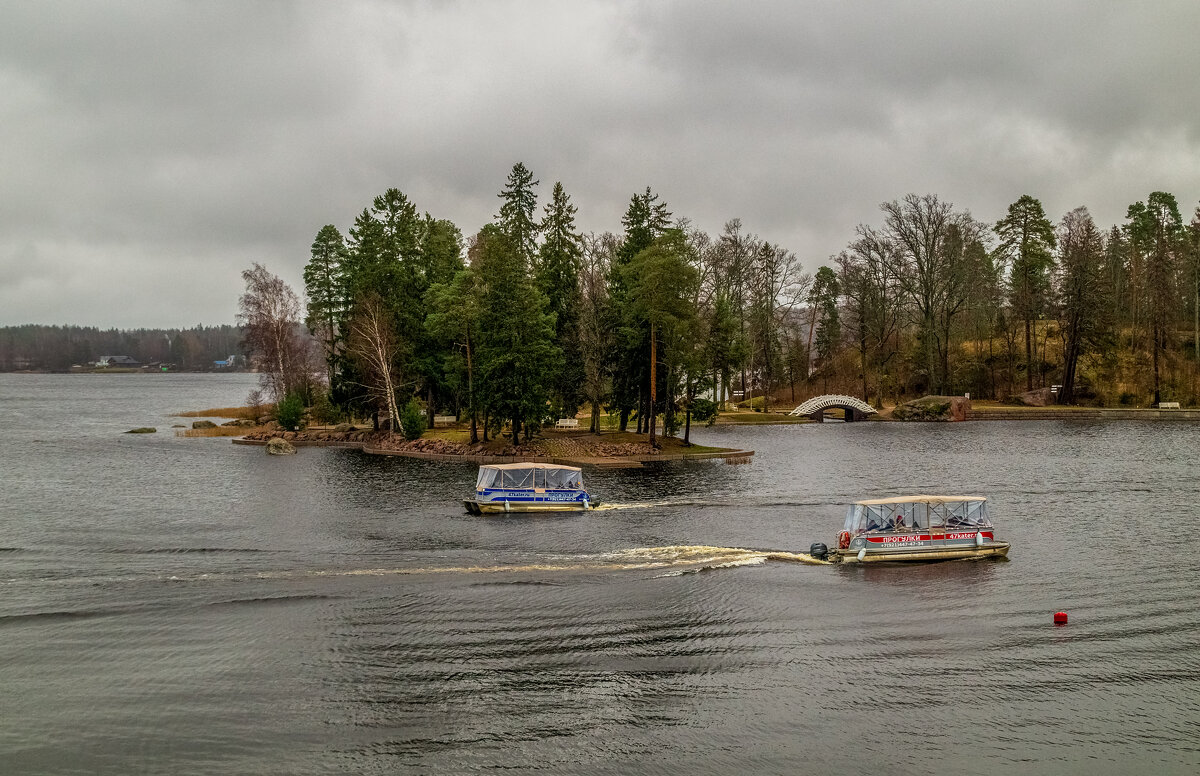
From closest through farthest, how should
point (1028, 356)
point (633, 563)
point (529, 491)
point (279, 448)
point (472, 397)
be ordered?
point (633, 563)
point (529, 491)
point (472, 397)
point (279, 448)
point (1028, 356)

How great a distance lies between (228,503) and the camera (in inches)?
2167

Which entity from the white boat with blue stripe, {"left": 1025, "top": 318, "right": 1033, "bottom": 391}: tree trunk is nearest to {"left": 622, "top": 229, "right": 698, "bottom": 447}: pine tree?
the white boat with blue stripe

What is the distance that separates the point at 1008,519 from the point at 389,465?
48.6 meters

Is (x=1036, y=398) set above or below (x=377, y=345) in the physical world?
below

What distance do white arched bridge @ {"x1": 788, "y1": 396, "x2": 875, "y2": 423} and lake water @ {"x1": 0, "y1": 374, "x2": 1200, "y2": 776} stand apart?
2322 inches

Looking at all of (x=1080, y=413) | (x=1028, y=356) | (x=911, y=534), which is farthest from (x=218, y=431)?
(x=1080, y=413)

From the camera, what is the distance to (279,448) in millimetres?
84438

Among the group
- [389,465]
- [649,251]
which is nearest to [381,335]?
[389,465]

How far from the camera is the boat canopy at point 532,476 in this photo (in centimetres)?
5391

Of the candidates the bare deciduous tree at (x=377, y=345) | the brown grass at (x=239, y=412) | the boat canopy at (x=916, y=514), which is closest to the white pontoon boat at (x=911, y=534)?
the boat canopy at (x=916, y=514)

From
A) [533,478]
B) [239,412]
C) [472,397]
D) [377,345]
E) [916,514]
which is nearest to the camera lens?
[916,514]

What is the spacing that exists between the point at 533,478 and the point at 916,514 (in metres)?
A: 23.4

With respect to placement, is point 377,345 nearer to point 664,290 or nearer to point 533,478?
point 664,290

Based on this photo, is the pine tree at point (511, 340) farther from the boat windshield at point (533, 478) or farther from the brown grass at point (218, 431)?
the brown grass at point (218, 431)
